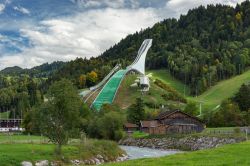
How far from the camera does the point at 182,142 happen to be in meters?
83.4

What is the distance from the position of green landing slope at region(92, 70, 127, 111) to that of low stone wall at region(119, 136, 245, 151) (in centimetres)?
5447

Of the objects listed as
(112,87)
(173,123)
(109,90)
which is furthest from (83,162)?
(112,87)

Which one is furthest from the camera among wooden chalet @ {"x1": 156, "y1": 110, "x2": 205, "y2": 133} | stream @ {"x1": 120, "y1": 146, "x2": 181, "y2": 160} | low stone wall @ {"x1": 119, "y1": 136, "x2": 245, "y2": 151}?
wooden chalet @ {"x1": 156, "y1": 110, "x2": 205, "y2": 133}

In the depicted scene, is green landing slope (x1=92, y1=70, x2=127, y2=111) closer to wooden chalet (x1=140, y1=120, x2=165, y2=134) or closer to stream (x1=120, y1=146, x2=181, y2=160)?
wooden chalet (x1=140, y1=120, x2=165, y2=134)

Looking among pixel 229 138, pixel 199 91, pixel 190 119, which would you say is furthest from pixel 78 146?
pixel 199 91

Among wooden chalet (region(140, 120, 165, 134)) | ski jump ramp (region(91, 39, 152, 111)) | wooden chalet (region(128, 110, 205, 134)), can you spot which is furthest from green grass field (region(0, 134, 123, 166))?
ski jump ramp (region(91, 39, 152, 111))

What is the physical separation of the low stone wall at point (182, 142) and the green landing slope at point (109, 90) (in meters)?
54.5

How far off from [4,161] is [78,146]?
18262mm

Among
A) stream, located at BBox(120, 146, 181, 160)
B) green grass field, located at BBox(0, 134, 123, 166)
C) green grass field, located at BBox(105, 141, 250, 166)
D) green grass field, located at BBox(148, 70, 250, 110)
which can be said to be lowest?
stream, located at BBox(120, 146, 181, 160)

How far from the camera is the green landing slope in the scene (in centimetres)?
15698

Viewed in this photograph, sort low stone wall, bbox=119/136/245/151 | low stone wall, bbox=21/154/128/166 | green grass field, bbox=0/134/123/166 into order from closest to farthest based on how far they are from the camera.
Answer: green grass field, bbox=0/134/123/166
low stone wall, bbox=21/154/128/166
low stone wall, bbox=119/136/245/151

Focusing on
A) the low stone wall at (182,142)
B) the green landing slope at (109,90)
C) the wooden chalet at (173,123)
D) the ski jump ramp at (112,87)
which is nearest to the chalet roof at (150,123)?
the wooden chalet at (173,123)

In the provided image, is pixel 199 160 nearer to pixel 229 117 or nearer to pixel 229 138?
pixel 229 138

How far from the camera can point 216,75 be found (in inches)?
7840
